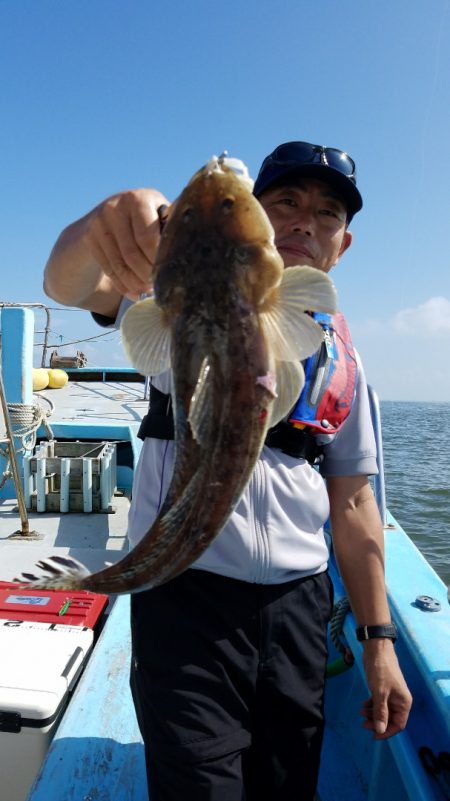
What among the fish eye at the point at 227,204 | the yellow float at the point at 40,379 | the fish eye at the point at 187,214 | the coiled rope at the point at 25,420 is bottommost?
the coiled rope at the point at 25,420

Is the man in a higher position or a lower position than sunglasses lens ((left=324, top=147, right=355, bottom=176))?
lower

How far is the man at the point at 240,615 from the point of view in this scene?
6.91ft

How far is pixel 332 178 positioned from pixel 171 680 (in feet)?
8.71

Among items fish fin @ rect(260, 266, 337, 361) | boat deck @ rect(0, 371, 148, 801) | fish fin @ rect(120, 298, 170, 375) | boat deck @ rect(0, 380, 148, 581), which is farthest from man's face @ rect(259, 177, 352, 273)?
boat deck @ rect(0, 380, 148, 581)

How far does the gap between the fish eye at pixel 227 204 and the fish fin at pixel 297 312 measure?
292 millimetres

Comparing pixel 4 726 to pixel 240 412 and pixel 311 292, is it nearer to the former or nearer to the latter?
pixel 240 412

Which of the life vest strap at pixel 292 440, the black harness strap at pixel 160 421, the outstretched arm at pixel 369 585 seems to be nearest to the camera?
the black harness strap at pixel 160 421

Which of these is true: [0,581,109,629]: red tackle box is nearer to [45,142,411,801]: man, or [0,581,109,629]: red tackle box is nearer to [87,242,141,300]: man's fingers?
[45,142,411,801]: man

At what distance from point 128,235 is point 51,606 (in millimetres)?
3662

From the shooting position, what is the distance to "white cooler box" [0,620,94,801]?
3.13 metres

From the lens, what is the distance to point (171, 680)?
220cm

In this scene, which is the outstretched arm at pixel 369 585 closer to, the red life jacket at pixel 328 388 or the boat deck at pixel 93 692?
the red life jacket at pixel 328 388

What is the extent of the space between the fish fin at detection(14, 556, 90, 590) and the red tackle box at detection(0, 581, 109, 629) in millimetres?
2701

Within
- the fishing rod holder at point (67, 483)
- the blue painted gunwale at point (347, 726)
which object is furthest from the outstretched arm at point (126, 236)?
the fishing rod holder at point (67, 483)
